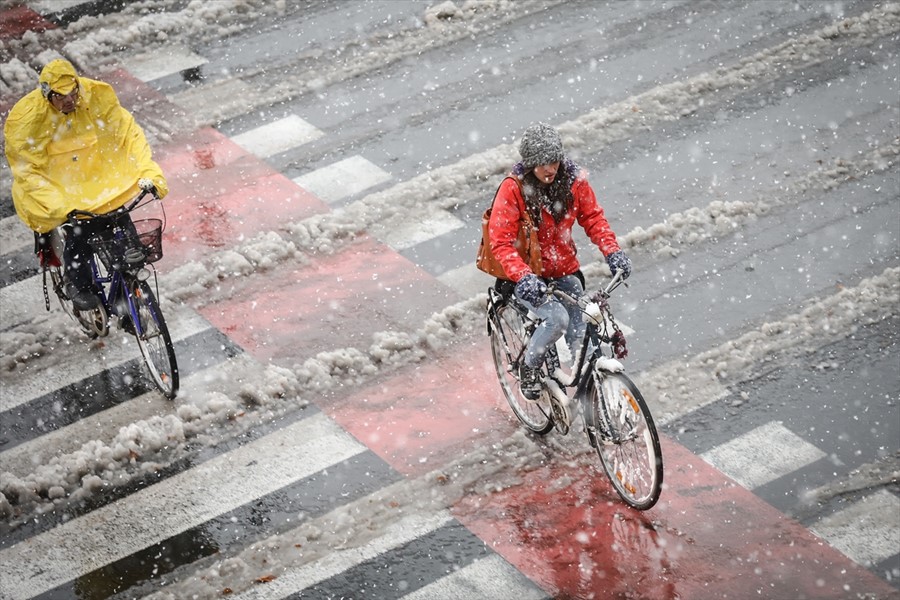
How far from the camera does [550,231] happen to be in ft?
25.3

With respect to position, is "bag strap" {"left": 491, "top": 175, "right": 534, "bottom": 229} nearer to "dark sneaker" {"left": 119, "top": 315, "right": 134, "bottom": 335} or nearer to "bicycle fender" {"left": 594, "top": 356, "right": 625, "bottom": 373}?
"bicycle fender" {"left": 594, "top": 356, "right": 625, "bottom": 373}

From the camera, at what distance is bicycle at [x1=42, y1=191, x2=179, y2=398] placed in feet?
28.1

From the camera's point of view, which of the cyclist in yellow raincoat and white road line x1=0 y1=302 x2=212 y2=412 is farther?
white road line x1=0 y1=302 x2=212 y2=412

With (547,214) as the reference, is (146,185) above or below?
above

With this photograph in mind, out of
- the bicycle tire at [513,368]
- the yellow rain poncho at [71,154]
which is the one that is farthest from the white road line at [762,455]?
the yellow rain poncho at [71,154]

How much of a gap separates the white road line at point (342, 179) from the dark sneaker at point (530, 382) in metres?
3.84

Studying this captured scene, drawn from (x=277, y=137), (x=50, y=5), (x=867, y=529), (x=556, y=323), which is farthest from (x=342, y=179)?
(x=867, y=529)

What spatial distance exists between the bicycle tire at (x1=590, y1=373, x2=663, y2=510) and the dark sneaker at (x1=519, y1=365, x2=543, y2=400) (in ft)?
1.66

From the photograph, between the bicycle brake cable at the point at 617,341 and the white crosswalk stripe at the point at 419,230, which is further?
the white crosswalk stripe at the point at 419,230

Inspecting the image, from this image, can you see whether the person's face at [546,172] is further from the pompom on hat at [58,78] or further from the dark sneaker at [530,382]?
the pompom on hat at [58,78]

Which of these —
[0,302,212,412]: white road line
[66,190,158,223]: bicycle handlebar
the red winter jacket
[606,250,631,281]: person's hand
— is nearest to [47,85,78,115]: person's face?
[66,190,158,223]: bicycle handlebar

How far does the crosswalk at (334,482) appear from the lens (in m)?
7.48

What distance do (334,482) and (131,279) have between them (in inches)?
81.4

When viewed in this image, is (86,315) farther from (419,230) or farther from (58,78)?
(419,230)
